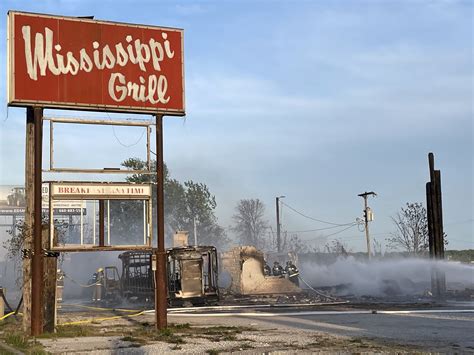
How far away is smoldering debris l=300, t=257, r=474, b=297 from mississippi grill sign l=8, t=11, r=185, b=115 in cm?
2397

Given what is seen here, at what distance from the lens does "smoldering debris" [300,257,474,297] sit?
4128 cm

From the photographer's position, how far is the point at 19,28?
1631 centimetres

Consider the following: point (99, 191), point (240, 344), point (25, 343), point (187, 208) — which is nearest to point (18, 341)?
point (25, 343)

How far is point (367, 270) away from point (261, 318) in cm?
2834

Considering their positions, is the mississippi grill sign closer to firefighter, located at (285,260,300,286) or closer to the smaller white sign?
the smaller white sign

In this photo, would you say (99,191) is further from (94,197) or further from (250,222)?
(250,222)

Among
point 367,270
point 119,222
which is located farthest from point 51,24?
point 119,222

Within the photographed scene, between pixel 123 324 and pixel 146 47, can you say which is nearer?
pixel 146 47

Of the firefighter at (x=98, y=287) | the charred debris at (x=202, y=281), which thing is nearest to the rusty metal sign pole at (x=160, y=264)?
the charred debris at (x=202, y=281)

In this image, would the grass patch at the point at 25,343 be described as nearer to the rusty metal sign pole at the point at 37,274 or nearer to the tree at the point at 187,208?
the rusty metal sign pole at the point at 37,274

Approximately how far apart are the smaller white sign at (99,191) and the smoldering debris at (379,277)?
23574 mm

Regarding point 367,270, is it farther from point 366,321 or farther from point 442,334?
point 442,334

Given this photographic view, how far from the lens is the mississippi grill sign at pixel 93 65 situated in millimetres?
16281

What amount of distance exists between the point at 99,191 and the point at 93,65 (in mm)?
3387
